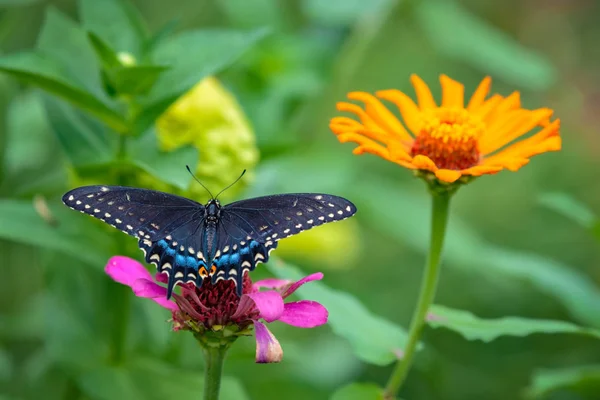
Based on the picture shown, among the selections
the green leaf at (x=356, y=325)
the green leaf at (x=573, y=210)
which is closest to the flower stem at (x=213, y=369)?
the green leaf at (x=356, y=325)

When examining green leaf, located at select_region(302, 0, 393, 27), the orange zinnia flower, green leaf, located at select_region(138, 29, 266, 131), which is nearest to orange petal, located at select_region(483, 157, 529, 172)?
the orange zinnia flower

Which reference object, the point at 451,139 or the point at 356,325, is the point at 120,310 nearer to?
the point at 356,325

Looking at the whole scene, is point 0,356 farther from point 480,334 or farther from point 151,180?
point 480,334

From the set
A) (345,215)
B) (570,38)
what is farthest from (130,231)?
(570,38)

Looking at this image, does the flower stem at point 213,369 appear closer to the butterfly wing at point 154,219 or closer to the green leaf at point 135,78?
the butterfly wing at point 154,219

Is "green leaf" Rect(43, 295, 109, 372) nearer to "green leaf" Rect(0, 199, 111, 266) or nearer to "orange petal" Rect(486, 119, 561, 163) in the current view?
"green leaf" Rect(0, 199, 111, 266)

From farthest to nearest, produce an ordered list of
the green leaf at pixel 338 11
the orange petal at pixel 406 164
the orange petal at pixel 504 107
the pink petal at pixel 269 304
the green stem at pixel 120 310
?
the green leaf at pixel 338 11, the green stem at pixel 120 310, the orange petal at pixel 504 107, the orange petal at pixel 406 164, the pink petal at pixel 269 304

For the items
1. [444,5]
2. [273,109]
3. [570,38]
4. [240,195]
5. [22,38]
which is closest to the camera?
[240,195]

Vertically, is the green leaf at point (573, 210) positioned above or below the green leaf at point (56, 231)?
above
